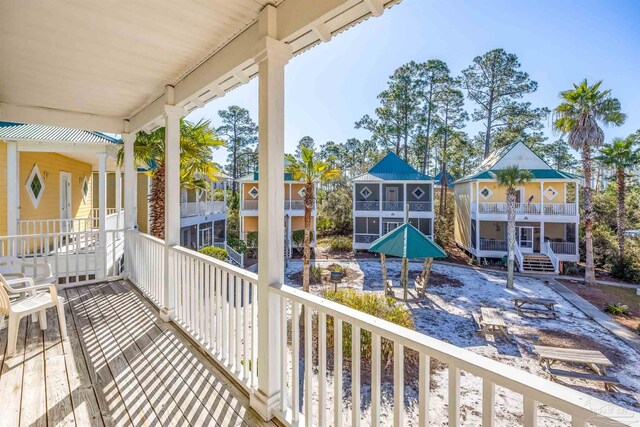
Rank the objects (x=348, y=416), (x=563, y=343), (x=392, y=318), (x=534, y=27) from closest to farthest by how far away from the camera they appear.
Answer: (x=348, y=416)
(x=392, y=318)
(x=563, y=343)
(x=534, y=27)

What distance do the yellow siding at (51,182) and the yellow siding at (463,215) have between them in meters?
17.9

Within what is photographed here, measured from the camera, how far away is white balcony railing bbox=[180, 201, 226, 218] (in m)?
13.7

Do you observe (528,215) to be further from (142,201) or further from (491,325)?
(142,201)

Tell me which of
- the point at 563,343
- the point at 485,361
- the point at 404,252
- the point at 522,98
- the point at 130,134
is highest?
the point at 522,98

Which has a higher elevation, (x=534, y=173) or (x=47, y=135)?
(x=534, y=173)

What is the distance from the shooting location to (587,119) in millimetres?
13258

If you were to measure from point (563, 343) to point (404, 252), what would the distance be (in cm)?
422

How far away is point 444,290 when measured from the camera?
11.2 metres

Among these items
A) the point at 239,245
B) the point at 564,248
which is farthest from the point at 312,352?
the point at 564,248

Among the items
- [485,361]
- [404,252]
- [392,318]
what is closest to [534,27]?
[404,252]

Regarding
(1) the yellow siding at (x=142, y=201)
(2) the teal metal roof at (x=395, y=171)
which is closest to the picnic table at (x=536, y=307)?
(2) the teal metal roof at (x=395, y=171)

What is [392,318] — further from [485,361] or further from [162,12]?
[162,12]

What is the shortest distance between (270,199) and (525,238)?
1819 cm

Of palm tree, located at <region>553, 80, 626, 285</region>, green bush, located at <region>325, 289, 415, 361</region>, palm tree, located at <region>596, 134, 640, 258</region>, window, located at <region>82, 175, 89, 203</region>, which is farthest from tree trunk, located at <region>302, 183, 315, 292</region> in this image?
palm tree, located at <region>596, 134, 640, 258</region>
